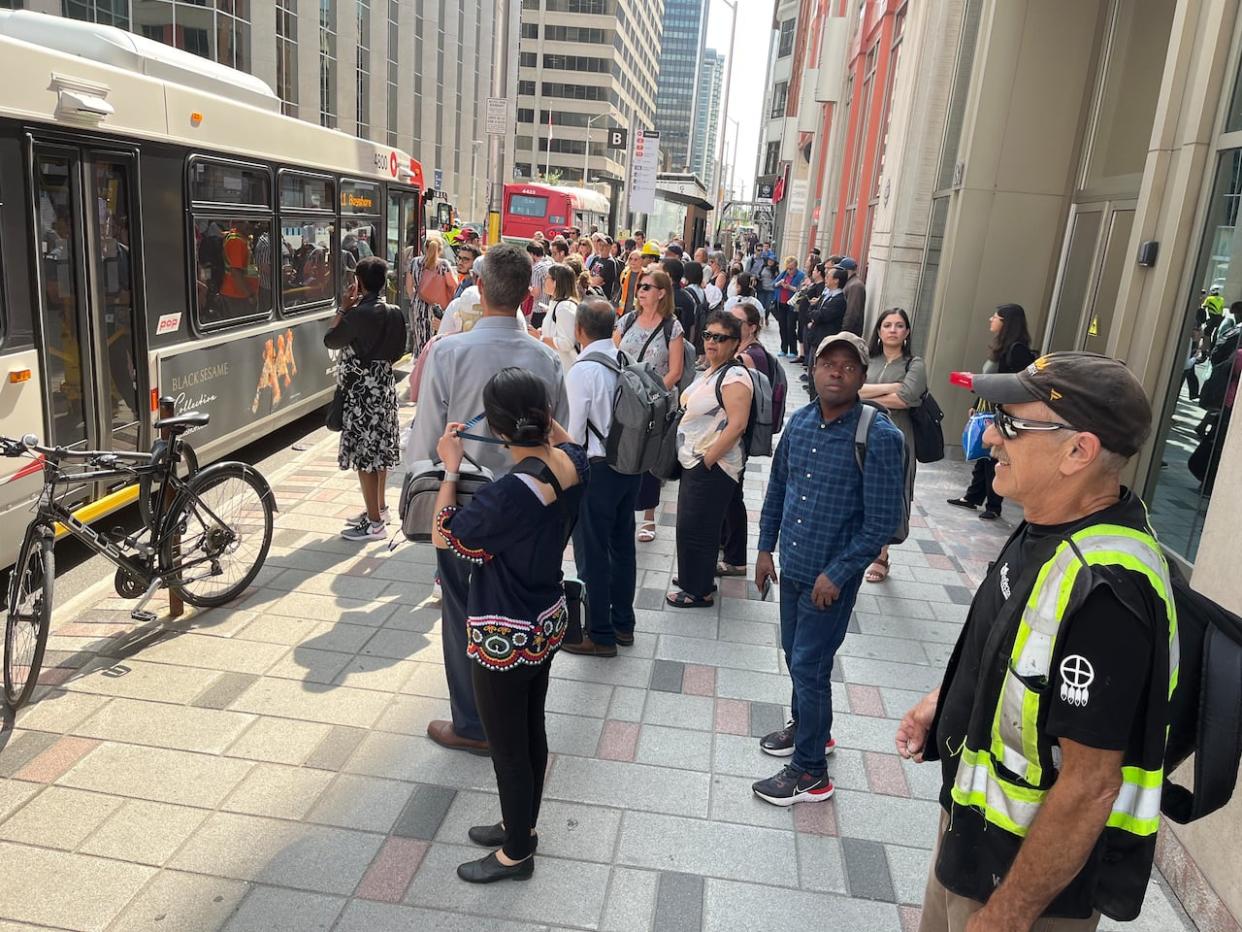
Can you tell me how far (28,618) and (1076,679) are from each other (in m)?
4.16

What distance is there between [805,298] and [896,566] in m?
9.11

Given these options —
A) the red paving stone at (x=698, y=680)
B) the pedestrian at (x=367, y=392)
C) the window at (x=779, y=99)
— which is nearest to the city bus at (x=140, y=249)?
the pedestrian at (x=367, y=392)

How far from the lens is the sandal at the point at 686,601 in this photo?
5809 millimetres

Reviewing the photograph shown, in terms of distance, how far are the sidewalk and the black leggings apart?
0.86ft

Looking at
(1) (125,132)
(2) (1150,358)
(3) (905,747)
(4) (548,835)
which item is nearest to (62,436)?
(1) (125,132)

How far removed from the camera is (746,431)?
5496 millimetres

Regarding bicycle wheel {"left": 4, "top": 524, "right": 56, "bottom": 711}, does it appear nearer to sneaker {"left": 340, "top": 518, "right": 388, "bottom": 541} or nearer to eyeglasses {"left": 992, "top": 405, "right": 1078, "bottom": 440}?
sneaker {"left": 340, "top": 518, "right": 388, "bottom": 541}

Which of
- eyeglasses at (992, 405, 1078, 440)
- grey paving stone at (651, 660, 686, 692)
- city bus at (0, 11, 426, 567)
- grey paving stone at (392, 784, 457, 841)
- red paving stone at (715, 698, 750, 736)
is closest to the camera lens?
eyeglasses at (992, 405, 1078, 440)

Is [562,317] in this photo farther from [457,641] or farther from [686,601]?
[457,641]

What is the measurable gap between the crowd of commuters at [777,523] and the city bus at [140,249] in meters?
1.45

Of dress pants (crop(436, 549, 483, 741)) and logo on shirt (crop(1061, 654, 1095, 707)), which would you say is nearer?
logo on shirt (crop(1061, 654, 1095, 707))

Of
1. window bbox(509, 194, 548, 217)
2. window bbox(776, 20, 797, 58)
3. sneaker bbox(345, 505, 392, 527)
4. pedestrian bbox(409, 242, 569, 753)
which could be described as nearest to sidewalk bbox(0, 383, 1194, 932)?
pedestrian bbox(409, 242, 569, 753)

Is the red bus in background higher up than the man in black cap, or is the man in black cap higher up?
the red bus in background

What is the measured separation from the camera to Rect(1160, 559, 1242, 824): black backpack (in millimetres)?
1767
